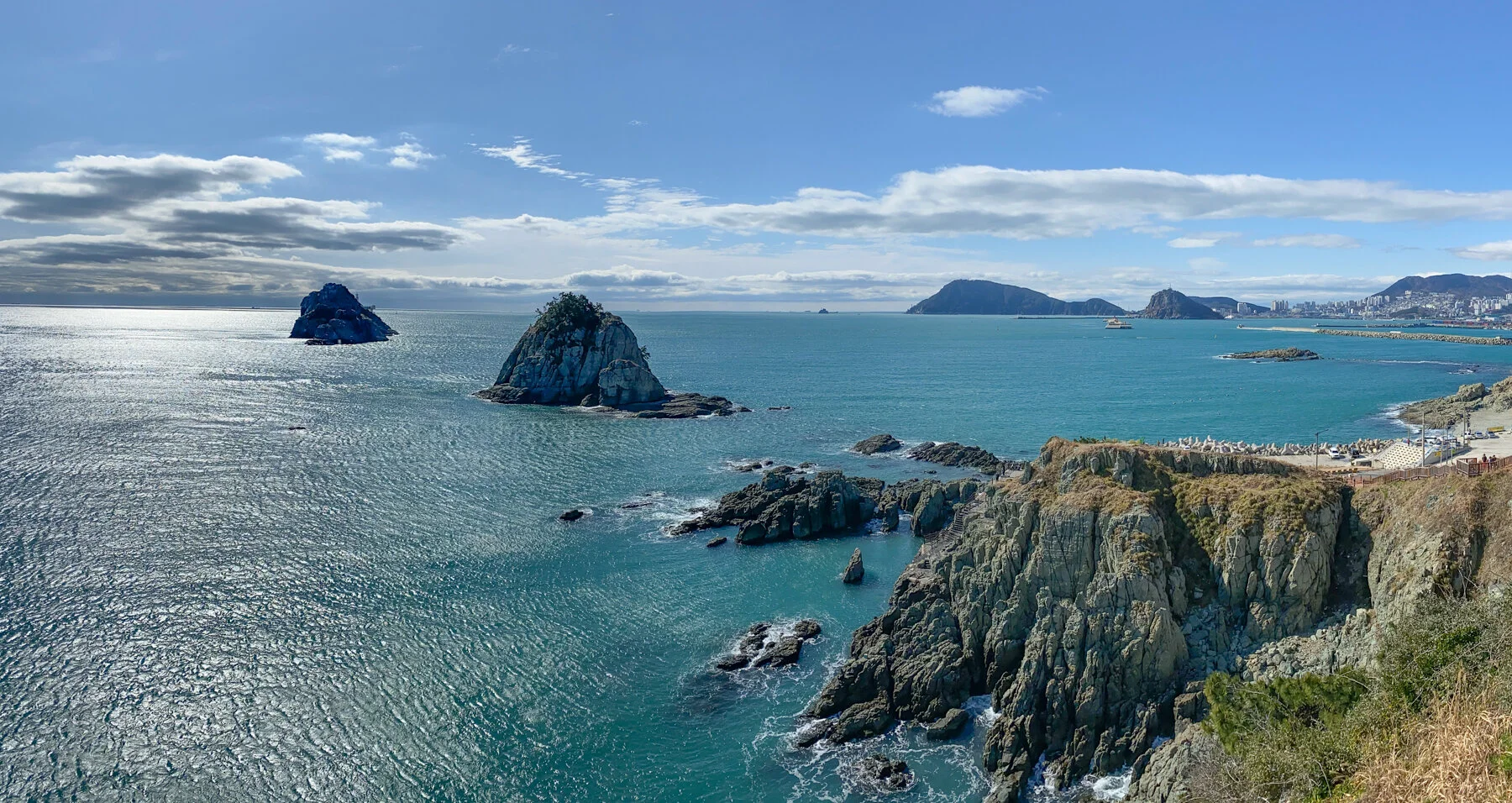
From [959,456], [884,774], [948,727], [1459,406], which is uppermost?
[1459,406]

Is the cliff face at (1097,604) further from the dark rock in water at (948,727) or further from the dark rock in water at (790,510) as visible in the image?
the dark rock in water at (790,510)

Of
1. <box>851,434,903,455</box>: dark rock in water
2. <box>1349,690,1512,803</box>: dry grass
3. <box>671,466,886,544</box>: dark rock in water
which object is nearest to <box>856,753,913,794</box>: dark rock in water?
<box>1349,690,1512,803</box>: dry grass

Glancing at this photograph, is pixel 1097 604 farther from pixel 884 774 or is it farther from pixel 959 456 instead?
pixel 959 456

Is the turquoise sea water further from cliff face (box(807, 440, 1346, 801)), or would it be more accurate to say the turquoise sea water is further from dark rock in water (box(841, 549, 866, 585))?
cliff face (box(807, 440, 1346, 801))

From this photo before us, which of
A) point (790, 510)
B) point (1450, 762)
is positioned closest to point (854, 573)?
point (790, 510)

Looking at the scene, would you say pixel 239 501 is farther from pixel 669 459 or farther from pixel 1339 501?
pixel 1339 501

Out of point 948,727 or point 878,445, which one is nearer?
point 948,727
